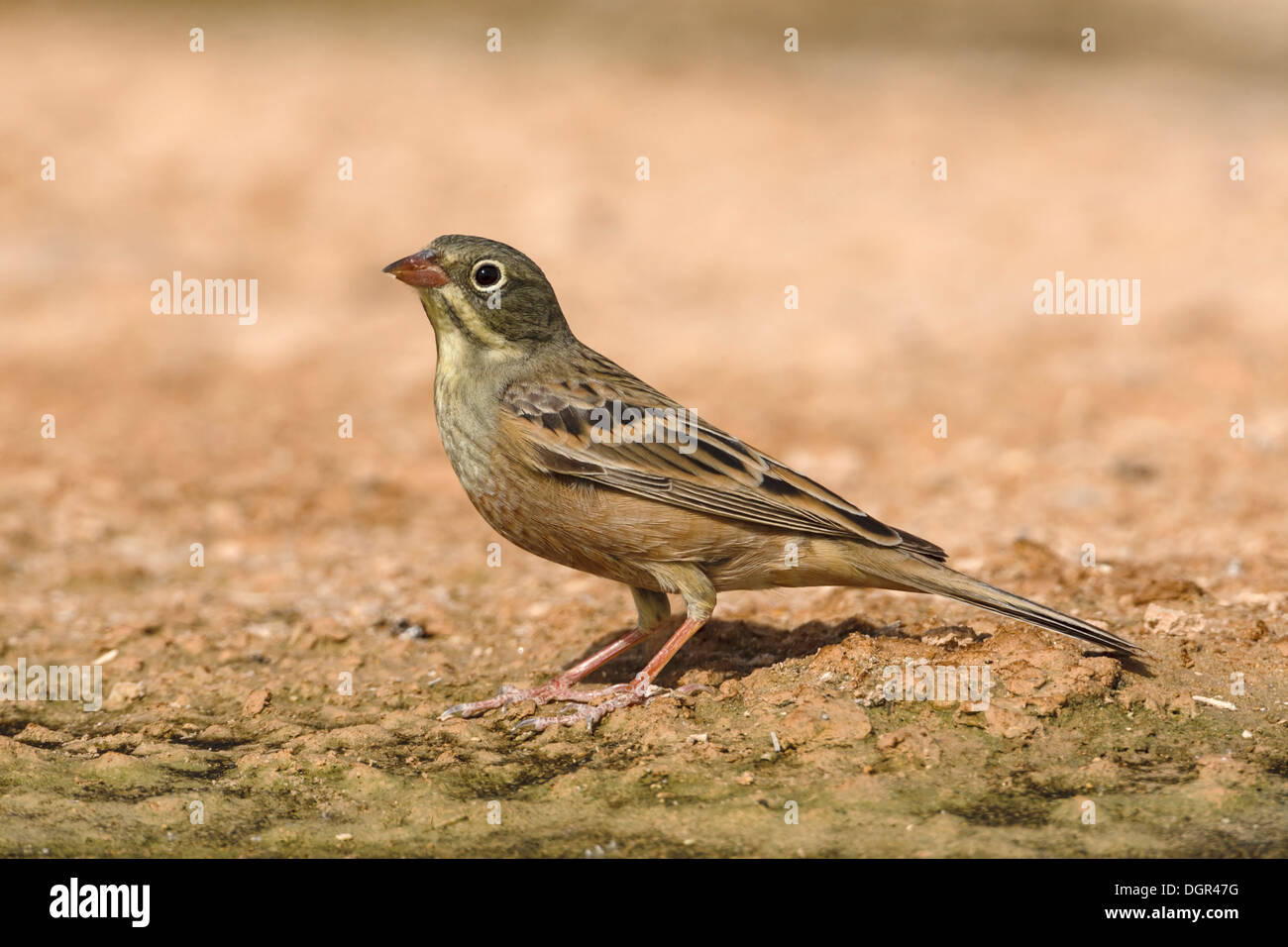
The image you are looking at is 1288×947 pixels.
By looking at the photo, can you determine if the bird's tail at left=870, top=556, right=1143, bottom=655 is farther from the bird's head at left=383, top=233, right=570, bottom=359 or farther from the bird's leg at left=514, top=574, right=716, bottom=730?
the bird's head at left=383, top=233, right=570, bottom=359

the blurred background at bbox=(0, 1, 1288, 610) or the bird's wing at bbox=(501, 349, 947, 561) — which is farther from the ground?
the blurred background at bbox=(0, 1, 1288, 610)

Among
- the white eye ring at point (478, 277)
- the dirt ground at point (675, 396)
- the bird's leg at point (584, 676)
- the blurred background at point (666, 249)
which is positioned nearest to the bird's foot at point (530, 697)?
the bird's leg at point (584, 676)

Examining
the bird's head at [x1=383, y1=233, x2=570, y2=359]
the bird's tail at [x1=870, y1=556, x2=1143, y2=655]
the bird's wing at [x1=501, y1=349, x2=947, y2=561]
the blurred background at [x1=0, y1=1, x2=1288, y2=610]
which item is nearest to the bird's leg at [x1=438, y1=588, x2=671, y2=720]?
the bird's wing at [x1=501, y1=349, x2=947, y2=561]

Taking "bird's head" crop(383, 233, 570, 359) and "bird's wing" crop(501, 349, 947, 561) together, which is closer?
"bird's wing" crop(501, 349, 947, 561)

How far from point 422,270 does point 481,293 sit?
0.92 feet

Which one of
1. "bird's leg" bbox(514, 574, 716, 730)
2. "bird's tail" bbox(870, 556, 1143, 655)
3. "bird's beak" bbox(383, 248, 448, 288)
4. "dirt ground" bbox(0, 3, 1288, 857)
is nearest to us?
"dirt ground" bbox(0, 3, 1288, 857)

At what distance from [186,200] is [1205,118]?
46.4 ft

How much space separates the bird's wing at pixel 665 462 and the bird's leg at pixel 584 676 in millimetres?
691

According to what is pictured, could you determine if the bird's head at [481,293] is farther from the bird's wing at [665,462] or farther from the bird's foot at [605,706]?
the bird's foot at [605,706]

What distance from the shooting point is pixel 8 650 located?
7.64 meters

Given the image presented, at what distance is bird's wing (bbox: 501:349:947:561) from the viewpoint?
6.19m

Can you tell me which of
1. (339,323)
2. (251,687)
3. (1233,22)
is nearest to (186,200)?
(339,323)

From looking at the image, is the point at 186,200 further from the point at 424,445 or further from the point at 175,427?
the point at 424,445

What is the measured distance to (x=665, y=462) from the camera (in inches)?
250
